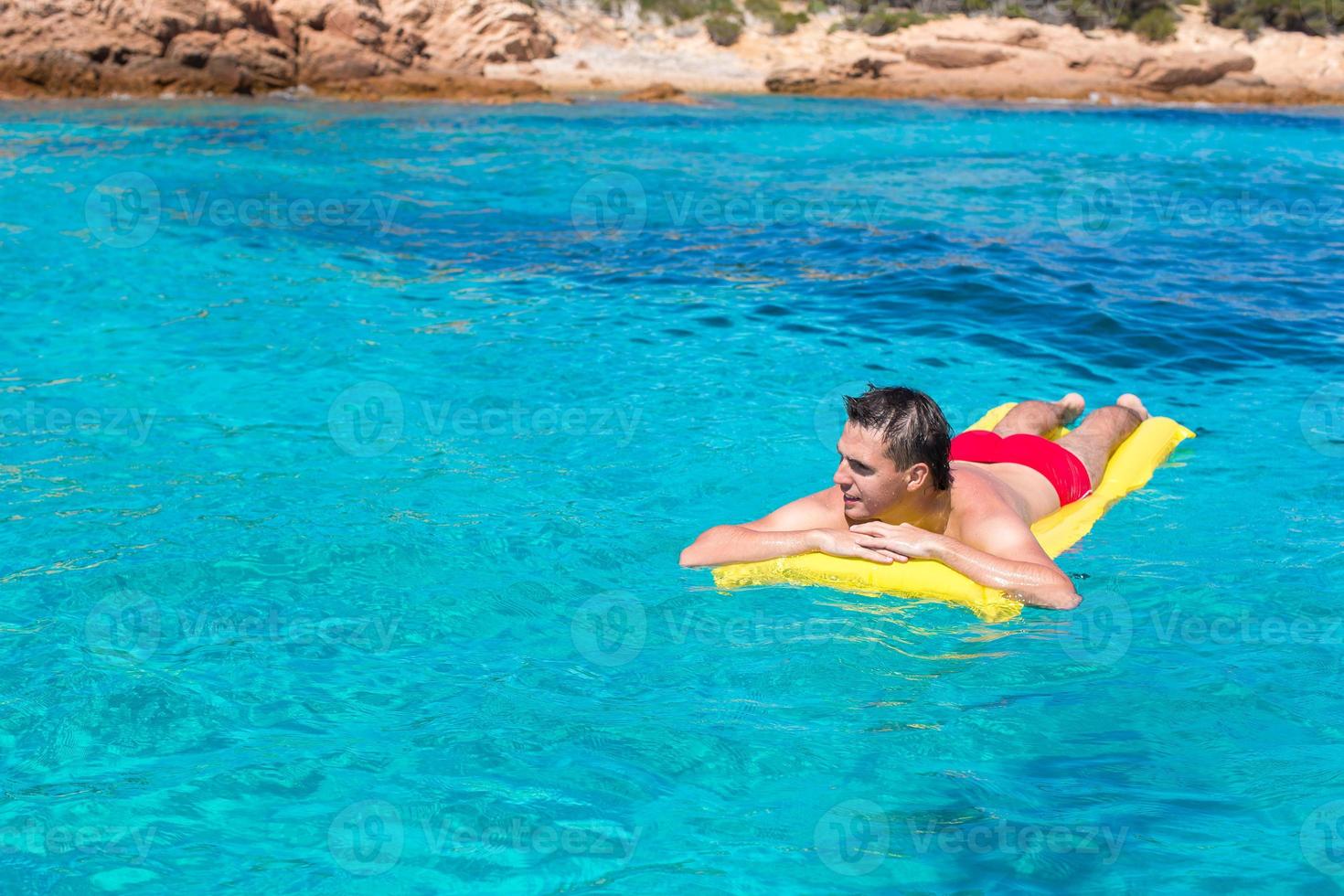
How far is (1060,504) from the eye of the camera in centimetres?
579

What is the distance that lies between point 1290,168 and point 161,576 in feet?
60.4

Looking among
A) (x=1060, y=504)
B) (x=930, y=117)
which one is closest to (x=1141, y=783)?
(x=1060, y=504)

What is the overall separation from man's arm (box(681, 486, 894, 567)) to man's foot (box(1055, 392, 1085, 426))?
7.08 feet

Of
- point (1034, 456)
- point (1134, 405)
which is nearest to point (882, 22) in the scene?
point (1134, 405)

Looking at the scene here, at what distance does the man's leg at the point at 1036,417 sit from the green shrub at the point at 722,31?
91.5 feet

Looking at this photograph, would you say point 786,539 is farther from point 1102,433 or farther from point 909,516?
point 1102,433

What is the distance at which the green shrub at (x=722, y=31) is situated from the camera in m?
32.8

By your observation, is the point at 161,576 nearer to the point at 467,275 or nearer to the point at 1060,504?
the point at 1060,504

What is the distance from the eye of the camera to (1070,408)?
6953mm

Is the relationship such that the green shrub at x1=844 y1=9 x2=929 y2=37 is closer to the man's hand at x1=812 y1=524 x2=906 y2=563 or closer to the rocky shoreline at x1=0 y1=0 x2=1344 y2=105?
the rocky shoreline at x1=0 y1=0 x2=1344 y2=105

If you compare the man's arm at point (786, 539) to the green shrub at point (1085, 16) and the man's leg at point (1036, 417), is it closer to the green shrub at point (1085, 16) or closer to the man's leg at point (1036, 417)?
the man's leg at point (1036, 417)

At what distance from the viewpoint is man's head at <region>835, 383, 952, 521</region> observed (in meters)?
4.77

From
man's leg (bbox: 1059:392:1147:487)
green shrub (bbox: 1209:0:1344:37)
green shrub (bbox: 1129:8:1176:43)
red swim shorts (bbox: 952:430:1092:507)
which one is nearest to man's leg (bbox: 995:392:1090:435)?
man's leg (bbox: 1059:392:1147:487)

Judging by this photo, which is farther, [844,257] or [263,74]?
[263,74]
